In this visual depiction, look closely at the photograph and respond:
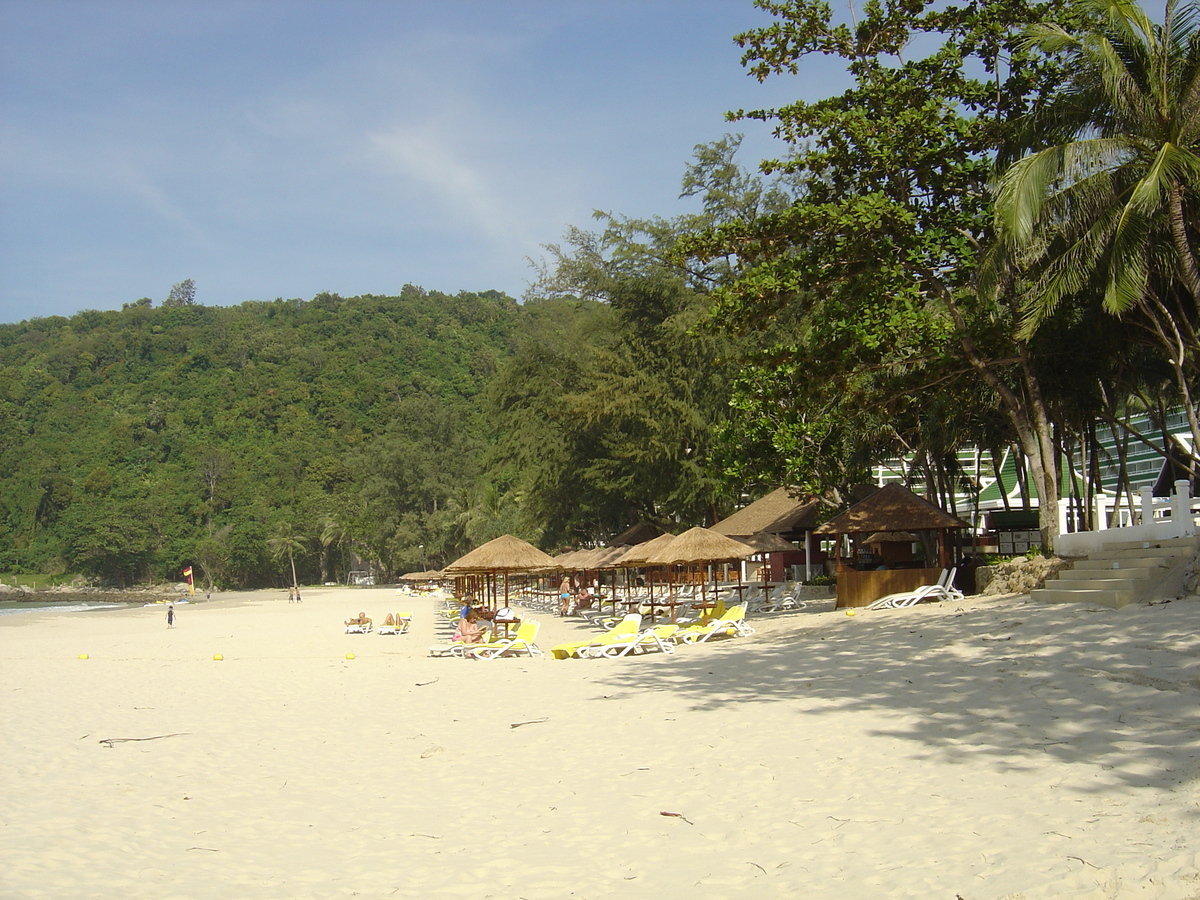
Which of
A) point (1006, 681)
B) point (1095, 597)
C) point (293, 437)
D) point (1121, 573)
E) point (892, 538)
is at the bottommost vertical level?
point (1006, 681)

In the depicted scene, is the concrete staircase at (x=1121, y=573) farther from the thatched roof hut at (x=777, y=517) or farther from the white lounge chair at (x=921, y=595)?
the thatched roof hut at (x=777, y=517)

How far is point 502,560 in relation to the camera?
19688mm

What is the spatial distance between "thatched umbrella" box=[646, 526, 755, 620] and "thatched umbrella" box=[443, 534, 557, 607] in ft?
8.15

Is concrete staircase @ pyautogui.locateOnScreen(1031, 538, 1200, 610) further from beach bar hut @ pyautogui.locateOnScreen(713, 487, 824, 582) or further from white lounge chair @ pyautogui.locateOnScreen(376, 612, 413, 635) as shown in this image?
white lounge chair @ pyautogui.locateOnScreen(376, 612, 413, 635)

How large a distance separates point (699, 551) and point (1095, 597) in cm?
862

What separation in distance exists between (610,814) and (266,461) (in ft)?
331

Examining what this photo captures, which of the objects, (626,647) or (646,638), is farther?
(646,638)

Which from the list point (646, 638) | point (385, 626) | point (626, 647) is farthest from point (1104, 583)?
point (385, 626)

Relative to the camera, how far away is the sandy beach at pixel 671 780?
4.57 meters

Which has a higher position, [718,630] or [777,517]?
[777,517]

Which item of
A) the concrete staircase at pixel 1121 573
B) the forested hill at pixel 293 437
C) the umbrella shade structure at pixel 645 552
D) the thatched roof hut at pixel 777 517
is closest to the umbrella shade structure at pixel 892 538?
the thatched roof hut at pixel 777 517

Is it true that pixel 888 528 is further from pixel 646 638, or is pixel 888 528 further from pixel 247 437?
pixel 247 437

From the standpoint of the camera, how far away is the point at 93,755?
7.80 m

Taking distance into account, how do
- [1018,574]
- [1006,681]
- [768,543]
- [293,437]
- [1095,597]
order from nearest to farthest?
[1006,681] → [1095,597] → [1018,574] → [768,543] → [293,437]
